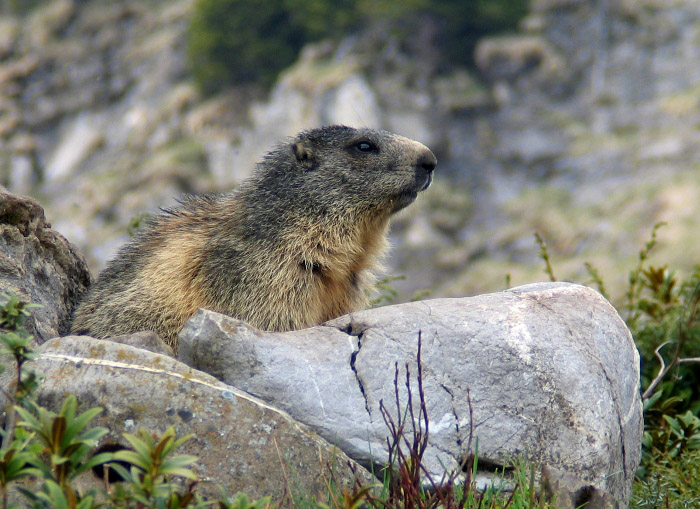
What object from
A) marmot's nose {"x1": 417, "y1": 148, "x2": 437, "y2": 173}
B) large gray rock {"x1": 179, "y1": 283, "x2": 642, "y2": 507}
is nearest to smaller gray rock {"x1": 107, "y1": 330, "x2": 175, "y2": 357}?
large gray rock {"x1": 179, "y1": 283, "x2": 642, "y2": 507}

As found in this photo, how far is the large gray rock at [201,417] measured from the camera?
153 inches

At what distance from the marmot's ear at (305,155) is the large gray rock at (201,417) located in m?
2.76

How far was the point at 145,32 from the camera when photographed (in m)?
64.6

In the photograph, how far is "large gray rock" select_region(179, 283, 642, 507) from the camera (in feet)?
14.2

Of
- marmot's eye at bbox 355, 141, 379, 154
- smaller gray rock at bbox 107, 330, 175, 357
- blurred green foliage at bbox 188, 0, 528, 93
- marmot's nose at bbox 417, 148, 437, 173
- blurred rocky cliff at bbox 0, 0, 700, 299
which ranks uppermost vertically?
marmot's eye at bbox 355, 141, 379, 154

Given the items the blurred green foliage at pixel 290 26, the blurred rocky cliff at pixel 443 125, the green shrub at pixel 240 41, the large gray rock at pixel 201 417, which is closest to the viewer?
the large gray rock at pixel 201 417

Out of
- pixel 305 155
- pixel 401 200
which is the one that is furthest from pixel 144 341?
pixel 401 200

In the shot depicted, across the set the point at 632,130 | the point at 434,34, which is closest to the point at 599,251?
the point at 632,130

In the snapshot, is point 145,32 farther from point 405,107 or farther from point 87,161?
point 405,107

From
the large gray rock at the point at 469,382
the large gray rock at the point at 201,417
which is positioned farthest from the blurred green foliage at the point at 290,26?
the large gray rock at the point at 201,417

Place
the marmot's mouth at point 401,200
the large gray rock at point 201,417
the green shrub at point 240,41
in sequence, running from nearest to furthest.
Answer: the large gray rock at point 201,417 → the marmot's mouth at point 401,200 → the green shrub at point 240,41

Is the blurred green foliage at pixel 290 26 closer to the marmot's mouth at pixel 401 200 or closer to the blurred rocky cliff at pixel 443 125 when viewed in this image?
the blurred rocky cliff at pixel 443 125

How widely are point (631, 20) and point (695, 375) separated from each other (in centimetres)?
4488

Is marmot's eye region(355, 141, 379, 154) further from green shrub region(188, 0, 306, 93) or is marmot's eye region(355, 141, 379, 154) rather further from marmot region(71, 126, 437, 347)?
green shrub region(188, 0, 306, 93)
